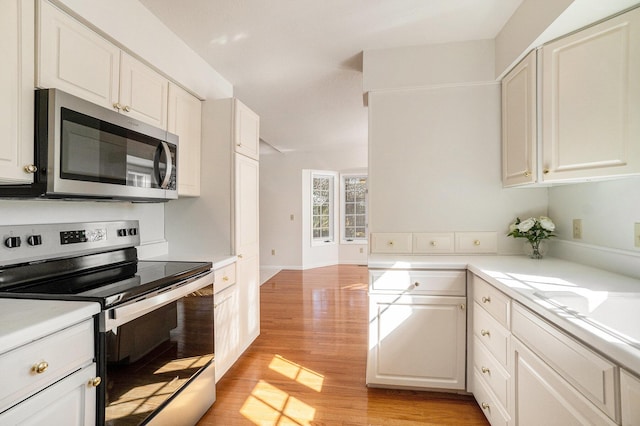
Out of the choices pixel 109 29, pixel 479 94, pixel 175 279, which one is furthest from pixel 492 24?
pixel 175 279

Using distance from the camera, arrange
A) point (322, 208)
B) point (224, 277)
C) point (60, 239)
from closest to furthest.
Answer: point (60, 239) → point (224, 277) → point (322, 208)

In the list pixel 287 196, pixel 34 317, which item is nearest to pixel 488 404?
pixel 34 317

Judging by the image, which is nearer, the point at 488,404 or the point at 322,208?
the point at 488,404

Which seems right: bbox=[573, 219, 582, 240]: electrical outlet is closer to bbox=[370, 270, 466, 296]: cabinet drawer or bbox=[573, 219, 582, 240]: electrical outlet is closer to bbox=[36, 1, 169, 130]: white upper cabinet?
bbox=[370, 270, 466, 296]: cabinet drawer

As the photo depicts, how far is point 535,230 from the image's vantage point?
6.76ft

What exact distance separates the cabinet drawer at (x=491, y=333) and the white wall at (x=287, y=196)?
4587mm

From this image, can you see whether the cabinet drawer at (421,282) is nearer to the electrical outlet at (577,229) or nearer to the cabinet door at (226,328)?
the electrical outlet at (577,229)

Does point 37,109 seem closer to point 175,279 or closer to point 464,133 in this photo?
point 175,279

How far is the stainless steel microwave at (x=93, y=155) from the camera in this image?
1262 millimetres

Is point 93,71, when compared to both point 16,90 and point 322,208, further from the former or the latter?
point 322,208

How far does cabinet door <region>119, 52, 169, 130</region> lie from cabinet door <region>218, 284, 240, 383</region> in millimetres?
1218

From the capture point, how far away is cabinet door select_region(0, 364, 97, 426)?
2.90ft

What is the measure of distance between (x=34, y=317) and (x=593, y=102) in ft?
7.84

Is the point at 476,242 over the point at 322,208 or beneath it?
beneath
